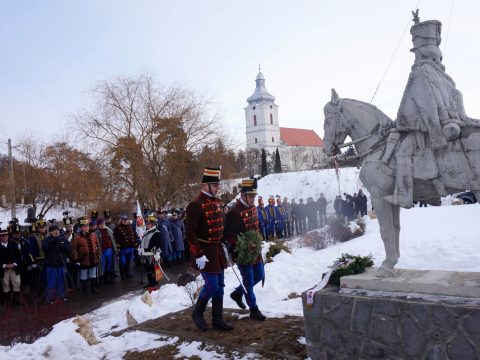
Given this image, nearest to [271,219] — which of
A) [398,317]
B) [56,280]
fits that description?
[56,280]

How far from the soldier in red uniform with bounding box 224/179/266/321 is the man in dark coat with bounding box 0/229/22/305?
5.64 m

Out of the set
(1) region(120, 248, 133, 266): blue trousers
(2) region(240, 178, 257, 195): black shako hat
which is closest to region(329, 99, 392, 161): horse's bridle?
(2) region(240, 178, 257, 195): black shako hat

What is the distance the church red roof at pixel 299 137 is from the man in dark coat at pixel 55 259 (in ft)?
289

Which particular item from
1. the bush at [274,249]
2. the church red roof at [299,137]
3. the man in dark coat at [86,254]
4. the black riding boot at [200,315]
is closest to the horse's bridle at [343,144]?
the black riding boot at [200,315]

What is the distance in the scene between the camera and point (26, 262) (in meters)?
10.2

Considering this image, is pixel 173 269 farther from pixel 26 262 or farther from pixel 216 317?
pixel 216 317

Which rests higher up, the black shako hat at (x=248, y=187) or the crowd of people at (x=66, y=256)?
the black shako hat at (x=248, y=187)

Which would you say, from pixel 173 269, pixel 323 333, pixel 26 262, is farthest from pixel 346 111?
pixel 173 269

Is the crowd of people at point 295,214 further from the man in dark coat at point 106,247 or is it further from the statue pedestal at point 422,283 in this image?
the statue pedestal at point 422,283

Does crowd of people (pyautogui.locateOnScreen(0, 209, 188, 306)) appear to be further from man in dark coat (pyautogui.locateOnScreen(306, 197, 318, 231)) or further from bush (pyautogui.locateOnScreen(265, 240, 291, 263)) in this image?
man in dark coat (pyautogui.locateOnScreen(306, 197, 318, 231))

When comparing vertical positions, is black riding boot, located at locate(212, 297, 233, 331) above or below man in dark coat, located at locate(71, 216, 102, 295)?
below

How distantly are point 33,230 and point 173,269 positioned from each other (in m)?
4.29

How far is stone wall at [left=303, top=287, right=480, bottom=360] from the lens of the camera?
4.13 m

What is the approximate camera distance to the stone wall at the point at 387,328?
413 cm
